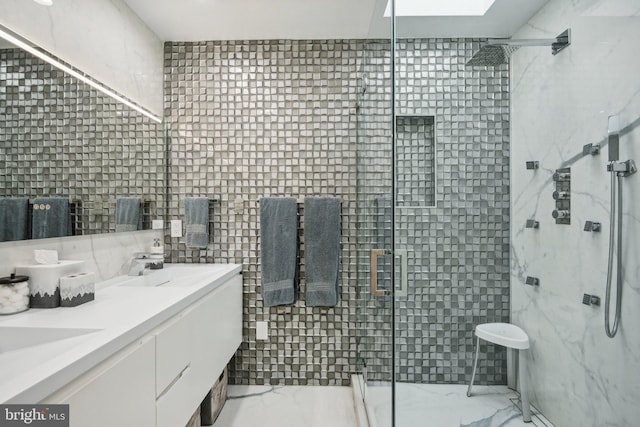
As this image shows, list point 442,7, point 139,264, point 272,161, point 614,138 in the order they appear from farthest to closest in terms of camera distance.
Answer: point 272,161
point 139,264
point 442,7
point 614,138

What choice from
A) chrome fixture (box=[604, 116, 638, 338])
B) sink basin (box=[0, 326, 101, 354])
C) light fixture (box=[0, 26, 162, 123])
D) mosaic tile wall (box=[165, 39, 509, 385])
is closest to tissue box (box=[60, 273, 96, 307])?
sink basin (box=[0, 326, 101, 354])

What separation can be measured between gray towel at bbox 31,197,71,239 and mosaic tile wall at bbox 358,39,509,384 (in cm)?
147

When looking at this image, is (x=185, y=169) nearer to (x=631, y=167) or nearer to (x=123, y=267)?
(x=123, y=267)

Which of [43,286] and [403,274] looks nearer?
[403,274]

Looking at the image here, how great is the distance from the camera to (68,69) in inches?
65.4

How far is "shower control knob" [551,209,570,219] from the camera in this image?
750 millimetres

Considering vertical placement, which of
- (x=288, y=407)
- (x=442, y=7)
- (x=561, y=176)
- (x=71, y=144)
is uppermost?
(x=442, y=7)

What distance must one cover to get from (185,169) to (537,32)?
7.31 feet

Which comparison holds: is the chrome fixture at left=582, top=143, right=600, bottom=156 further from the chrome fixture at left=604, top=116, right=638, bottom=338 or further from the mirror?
the mirror

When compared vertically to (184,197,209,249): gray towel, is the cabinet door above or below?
below

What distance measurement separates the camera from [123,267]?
2.07 meters

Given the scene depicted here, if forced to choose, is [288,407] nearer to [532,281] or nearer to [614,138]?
[532,281]

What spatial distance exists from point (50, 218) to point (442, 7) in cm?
175

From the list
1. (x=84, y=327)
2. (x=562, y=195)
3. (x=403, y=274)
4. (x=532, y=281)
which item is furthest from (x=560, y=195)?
(x=84, y=327)
